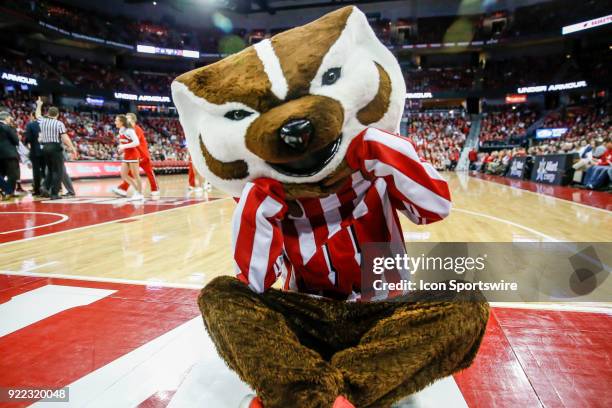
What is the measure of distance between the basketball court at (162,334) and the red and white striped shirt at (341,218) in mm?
412

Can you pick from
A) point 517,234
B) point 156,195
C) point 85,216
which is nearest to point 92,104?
point 156,195

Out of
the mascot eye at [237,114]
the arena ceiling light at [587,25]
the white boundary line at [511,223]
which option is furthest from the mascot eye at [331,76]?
the arena ceiling light at [587,25]

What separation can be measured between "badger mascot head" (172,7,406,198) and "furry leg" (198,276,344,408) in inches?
12.9

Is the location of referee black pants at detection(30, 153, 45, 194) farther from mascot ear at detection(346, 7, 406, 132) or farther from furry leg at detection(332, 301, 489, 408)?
furry leg at detection(332, 301, 489, 408)

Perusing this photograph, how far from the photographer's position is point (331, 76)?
106cm

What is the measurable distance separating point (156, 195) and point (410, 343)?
7063mm

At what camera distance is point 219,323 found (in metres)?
1.01

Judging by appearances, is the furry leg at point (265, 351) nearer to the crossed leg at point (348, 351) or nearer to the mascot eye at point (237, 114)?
the crossed leg at point (348, 351)

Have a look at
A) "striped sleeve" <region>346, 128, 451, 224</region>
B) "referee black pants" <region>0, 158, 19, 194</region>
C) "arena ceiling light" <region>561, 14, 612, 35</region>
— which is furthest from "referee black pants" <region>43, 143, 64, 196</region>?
"arena ceiling light" <region>561, 14, 612, 35</region>

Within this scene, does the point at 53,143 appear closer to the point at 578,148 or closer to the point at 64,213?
the point at 64,213

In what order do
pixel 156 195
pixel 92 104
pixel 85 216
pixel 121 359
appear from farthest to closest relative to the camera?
1. pixel 92 104
2. pixel 156 195
3. pixel 85 216
4. pixel 121 359

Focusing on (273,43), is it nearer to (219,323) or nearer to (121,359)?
(219,323)

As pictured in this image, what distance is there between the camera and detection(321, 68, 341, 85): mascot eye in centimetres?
105

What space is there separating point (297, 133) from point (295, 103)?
109 millimetres
